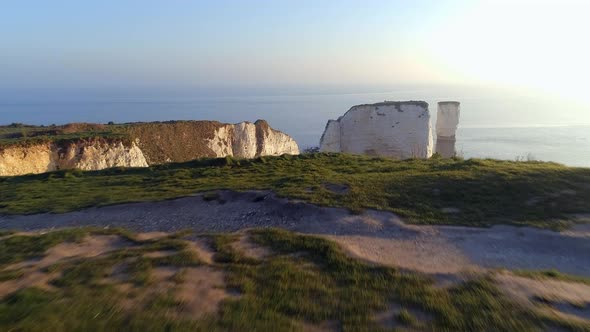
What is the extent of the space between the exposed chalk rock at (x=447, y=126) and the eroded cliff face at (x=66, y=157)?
1967 centimetres

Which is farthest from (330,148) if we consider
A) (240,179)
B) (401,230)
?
(401,230)

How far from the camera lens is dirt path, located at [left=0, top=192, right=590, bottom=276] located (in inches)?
278

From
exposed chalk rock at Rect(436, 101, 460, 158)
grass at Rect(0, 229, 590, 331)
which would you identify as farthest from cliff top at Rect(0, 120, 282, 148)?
grass at Rect(0, 229, 590, 331)

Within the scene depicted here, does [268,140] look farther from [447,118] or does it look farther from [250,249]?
[250,249]

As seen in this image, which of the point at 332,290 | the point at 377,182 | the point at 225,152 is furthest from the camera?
the point at 225,152

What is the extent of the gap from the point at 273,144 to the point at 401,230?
1234 inches

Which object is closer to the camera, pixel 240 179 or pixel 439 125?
pixel 240 179

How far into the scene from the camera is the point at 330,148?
27469 millimetres

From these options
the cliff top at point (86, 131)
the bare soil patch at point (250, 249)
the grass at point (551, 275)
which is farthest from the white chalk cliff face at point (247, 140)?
the grass at point (551, 275)

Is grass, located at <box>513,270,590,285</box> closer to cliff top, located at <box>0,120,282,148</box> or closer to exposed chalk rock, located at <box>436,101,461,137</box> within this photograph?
cliff top, located at <box>0,120,282,148</box>

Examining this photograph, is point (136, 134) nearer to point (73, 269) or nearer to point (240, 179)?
point (240, 179)

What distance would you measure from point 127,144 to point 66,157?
3.65 m

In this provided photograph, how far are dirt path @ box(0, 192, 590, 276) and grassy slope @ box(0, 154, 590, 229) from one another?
0.51 m

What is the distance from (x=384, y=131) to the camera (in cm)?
2577
